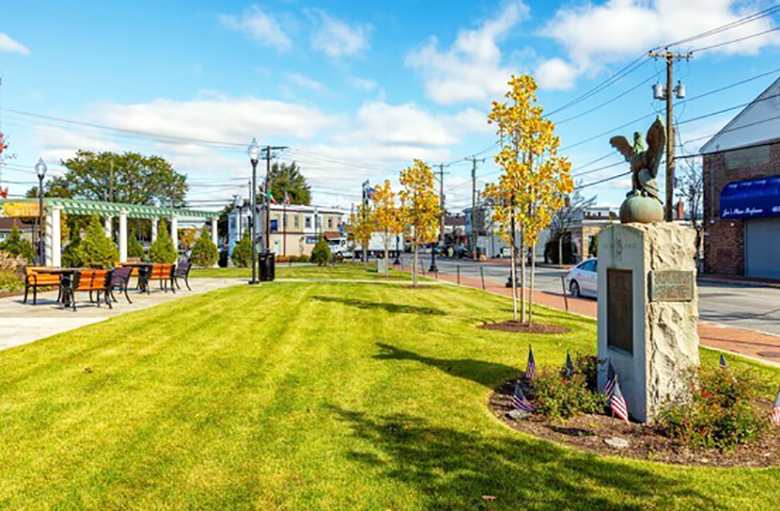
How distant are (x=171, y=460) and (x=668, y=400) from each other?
4719mm

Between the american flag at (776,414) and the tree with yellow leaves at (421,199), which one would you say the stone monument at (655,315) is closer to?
the american flag at (776,414)

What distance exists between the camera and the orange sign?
30719 mm

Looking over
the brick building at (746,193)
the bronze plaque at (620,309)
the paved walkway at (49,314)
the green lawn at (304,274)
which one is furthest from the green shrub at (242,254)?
the bronze plaque at (620,309)

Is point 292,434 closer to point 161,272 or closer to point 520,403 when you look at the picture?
point 520,403

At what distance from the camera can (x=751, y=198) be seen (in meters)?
31.7

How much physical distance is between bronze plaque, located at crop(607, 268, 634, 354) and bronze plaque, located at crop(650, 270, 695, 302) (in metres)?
0.25

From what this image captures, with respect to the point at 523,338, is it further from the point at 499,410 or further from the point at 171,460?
the point at 171,460

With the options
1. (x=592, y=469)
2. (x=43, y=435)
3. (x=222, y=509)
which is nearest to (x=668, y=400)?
(x=592, y=469)

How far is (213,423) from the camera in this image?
224 inches

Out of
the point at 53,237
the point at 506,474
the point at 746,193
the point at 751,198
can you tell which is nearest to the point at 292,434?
the point at 506,474

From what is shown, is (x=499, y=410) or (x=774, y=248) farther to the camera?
(x=774, y=248)

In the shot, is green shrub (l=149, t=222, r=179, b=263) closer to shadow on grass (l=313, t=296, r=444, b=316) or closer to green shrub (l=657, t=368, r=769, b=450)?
shadow on grass (l=313, t=296, r=444, b=316)

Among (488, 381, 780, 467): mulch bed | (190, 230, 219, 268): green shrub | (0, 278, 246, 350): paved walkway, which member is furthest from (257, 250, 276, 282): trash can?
(488, 381, 780, 467): mulch bed

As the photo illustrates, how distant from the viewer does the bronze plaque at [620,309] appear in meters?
6.08
